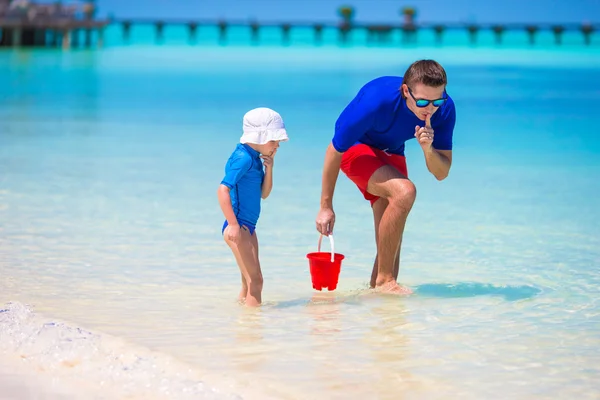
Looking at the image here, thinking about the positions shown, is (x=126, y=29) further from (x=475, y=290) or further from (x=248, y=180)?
(x=248, y=180)

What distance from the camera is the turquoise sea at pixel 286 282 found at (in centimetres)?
417

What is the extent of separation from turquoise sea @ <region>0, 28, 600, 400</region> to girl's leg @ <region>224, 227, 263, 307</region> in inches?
3.5

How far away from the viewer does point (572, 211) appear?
8430mm

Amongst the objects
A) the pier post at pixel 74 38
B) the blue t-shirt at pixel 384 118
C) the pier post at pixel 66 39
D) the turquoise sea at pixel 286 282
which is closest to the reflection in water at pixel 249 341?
the turquoise sea at pixel 286 282

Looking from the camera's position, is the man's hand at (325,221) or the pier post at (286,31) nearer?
the man's hand at (325,221)

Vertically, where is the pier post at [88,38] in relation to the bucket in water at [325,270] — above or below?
below

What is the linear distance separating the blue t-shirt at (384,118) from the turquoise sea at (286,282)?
82 cm

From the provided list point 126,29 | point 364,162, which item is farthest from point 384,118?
point 126,29

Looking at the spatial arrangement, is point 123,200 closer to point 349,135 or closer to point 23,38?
point 349,135

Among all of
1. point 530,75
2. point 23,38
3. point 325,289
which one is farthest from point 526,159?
point 23,38

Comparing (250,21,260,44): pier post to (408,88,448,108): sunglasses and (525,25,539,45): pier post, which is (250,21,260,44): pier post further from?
(408,88,448,108): sunglasses

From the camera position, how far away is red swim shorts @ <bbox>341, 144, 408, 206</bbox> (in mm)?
5301

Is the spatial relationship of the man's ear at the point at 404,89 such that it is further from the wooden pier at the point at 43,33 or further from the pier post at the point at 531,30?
the pier post at the point at 531,30

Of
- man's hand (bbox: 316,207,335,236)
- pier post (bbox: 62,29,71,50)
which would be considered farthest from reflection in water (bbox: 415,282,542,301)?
pier post (bbox: 62,29,71,50)
